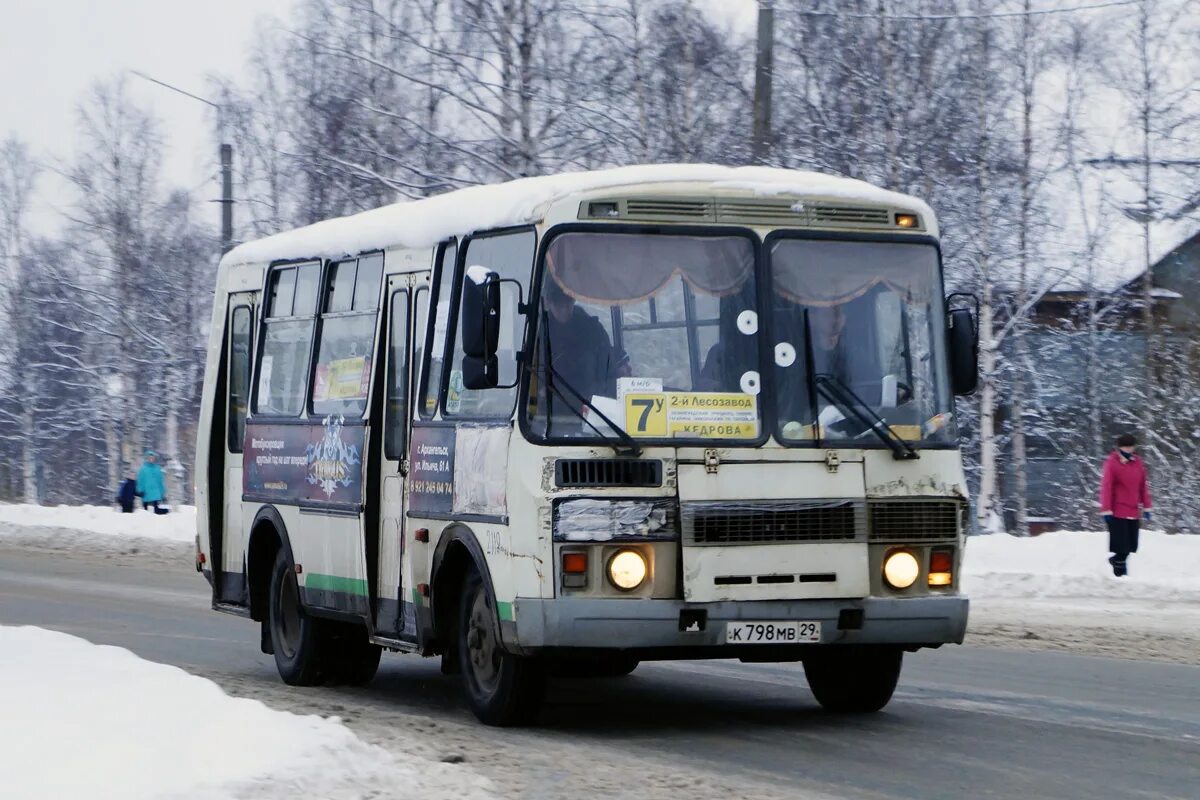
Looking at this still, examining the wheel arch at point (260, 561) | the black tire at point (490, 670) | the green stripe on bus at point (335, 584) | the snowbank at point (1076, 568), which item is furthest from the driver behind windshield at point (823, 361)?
the snowbank at point (1076, 568)

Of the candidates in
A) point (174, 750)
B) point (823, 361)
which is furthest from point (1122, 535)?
point (174, 750)

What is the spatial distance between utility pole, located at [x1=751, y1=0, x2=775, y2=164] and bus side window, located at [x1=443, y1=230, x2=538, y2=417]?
43.1 ft

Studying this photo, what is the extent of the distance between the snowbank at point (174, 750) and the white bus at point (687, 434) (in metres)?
1.64

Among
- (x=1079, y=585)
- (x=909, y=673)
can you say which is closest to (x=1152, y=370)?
(x=1079, y=585)

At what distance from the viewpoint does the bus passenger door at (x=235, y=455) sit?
1491cm

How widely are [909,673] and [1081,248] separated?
937 inches

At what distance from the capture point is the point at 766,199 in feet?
35.6

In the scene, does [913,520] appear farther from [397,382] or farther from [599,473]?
[397,382]

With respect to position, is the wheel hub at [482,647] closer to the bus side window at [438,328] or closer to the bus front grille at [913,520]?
the bus side window at [438,328]

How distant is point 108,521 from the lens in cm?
3703

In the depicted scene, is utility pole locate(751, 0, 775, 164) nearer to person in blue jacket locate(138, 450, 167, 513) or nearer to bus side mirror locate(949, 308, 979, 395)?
bus side mirror locate(949, 308, 979, 395)

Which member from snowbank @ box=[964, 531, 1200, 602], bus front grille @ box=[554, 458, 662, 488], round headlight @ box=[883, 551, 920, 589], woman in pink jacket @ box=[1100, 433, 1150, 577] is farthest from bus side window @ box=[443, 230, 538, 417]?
woman in pink jacket @ box=[1100, 433, 1150, 577]

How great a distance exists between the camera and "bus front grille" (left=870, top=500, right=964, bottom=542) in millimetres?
10570

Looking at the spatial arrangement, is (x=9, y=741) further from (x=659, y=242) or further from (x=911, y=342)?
(x=911, y=342)
